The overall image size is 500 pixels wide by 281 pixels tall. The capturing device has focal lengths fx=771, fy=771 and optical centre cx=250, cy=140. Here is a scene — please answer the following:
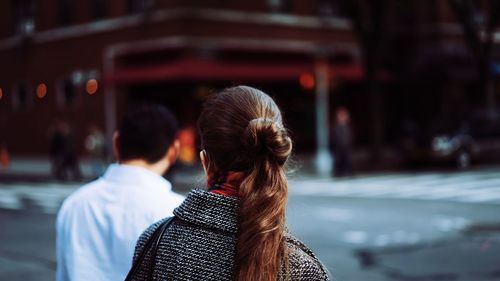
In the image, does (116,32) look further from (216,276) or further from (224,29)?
(216,276)

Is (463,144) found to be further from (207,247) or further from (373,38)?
(207,247)

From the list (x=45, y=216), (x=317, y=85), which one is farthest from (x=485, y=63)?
(x=45, y=216)

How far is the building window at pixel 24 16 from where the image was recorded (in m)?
36.3

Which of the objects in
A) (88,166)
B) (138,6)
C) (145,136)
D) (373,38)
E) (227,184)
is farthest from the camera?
(138,6)

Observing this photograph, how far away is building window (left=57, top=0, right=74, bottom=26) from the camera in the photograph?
113 ft

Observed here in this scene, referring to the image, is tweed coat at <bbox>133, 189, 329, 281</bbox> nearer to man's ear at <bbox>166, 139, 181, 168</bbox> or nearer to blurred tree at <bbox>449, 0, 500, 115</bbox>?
man's ear at <bbox>166, 139, 181, 168</bbox>

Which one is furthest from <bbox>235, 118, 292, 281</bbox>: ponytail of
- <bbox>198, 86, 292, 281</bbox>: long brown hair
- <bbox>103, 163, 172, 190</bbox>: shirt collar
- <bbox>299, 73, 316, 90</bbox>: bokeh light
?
<bbox>299, 73, 316, 90</bbox>: bokeh light

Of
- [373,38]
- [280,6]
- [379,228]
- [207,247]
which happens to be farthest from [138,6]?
[207,247]

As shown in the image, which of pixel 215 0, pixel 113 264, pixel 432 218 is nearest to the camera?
pixel 113 264

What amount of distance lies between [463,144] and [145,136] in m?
21.7

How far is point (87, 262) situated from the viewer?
9.92 ft

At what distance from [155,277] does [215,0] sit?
28.3 m

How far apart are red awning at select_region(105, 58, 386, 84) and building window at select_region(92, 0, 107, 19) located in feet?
10.4

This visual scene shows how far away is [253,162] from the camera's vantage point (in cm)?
190
